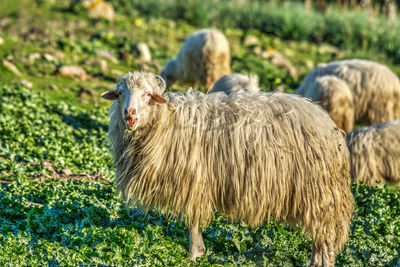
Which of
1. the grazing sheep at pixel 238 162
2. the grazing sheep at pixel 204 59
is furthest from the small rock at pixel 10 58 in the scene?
the grazing sheep at pixel 238 162

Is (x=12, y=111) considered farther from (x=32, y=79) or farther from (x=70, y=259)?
(x=70, y=259)

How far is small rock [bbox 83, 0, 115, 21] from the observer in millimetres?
16688

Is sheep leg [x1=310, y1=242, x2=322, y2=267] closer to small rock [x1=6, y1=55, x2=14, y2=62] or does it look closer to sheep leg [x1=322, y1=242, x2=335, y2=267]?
sheep leg [x1=322, y1=242, x2=335, y2=267]

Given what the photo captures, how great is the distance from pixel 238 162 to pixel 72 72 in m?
7.61

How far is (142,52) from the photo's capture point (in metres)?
14.1

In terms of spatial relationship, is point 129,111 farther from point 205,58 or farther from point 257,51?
point 257,51

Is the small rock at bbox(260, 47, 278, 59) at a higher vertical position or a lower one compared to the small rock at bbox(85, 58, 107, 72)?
lower

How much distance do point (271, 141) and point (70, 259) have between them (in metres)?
2.31

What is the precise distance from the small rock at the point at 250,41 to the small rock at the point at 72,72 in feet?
22.4

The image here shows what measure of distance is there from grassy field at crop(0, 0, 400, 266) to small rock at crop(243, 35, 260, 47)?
384 centimetres

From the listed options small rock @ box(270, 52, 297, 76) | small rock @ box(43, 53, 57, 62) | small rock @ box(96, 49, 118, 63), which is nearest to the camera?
small rock @ box(43, 53, 57, 62)

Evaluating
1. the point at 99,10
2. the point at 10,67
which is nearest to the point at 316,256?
the point at 10,67

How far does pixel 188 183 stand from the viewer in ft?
17.3

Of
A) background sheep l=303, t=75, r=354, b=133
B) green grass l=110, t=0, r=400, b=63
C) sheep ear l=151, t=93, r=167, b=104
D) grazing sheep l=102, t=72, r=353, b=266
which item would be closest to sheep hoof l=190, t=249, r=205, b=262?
grazing sheep l=102, t=72, r=353, b=266
